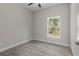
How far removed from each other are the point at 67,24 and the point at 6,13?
3047 millimetres

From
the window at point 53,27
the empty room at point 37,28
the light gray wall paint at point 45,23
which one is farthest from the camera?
the window at point 53,27

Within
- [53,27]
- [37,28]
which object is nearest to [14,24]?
[37,28]

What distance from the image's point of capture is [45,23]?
15.2 feet

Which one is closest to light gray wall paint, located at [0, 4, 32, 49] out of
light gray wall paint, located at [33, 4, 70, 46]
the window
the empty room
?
the empty room

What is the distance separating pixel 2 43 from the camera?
319 cm

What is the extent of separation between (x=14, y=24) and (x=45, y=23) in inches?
73.9

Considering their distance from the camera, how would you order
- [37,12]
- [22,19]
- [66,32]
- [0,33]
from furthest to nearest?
[37,12]
[22,19]
[66,32]
[0,33]

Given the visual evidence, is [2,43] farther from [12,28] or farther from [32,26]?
[32,26]

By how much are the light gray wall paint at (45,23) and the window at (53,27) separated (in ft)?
0.61

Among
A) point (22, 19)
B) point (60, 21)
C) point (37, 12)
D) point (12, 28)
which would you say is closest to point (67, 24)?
point (60, 21)

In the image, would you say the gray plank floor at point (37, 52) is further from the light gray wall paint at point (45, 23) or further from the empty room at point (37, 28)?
the light gray wall paint at point (45, 23)

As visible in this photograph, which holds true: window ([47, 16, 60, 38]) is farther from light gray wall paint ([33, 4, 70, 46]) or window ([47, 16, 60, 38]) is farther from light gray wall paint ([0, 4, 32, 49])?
light gray wall paint ([0, 4, 32, 49])

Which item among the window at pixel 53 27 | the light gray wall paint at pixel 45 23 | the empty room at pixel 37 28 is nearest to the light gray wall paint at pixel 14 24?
the empty room at pixel 37 28

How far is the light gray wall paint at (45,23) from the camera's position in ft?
12.6
